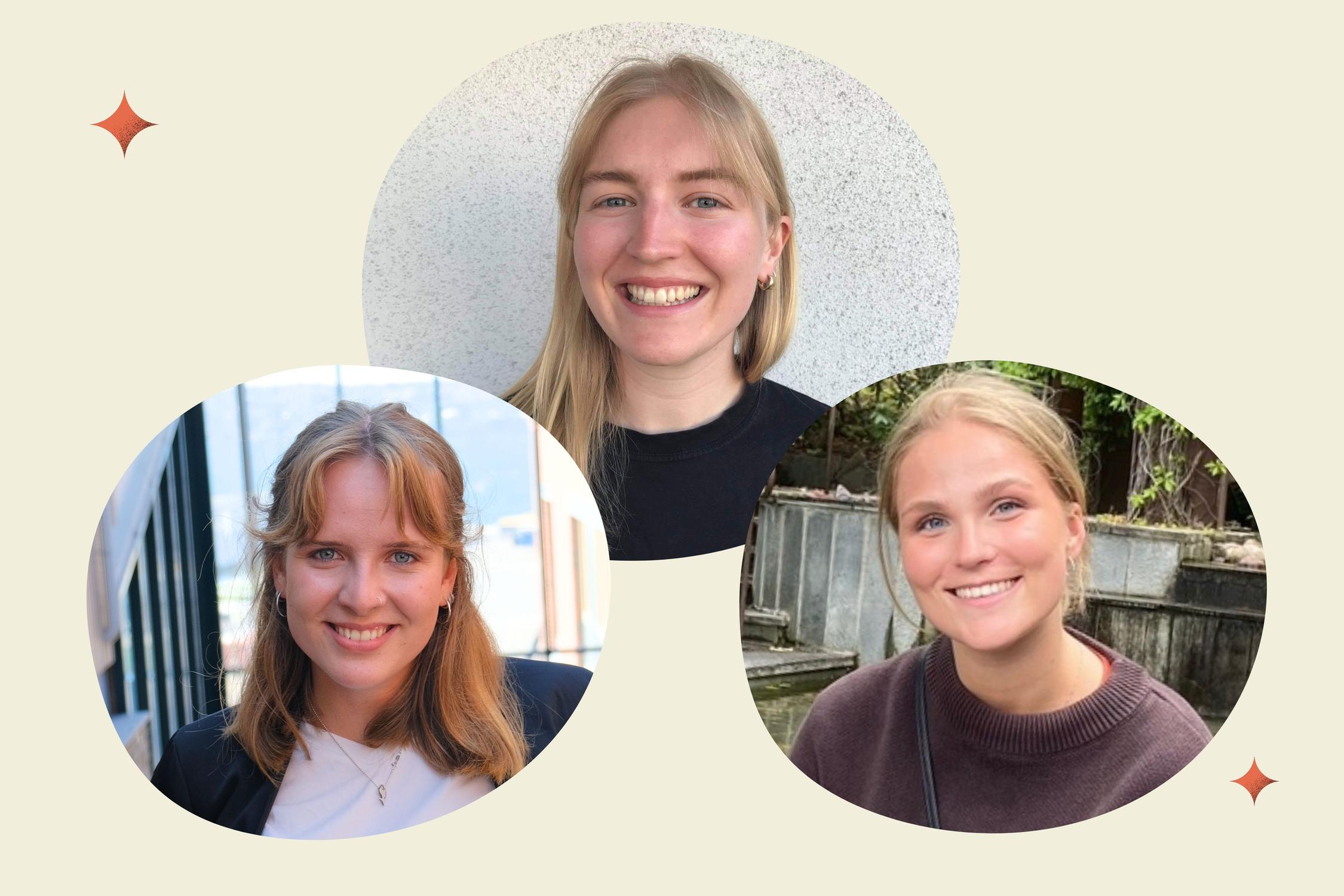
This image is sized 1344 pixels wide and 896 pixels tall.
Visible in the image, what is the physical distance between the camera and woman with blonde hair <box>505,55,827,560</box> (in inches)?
183

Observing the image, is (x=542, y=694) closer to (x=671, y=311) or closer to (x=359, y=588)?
(x=359, y=588)

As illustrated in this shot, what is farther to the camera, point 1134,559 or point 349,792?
point 349,792

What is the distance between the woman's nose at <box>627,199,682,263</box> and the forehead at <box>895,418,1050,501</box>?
3.52 ft

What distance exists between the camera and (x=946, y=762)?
13.8 ft

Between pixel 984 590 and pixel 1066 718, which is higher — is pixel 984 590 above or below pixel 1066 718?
above

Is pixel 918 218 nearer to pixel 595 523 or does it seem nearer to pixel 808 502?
pixel 808 502

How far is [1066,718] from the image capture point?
13.5 feet

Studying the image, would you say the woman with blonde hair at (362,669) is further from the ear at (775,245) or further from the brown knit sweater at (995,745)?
the ear at (775,245)

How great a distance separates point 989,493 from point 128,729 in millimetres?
2640

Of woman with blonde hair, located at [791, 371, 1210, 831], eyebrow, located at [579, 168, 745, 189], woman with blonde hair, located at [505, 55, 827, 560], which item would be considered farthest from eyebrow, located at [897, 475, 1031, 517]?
eyebrow, located at [579, 168, 745, 189]

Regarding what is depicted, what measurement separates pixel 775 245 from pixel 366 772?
2212 millimetres

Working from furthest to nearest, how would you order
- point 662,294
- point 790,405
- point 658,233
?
1. point 790,405
2. point 662,294
3. point 658,233

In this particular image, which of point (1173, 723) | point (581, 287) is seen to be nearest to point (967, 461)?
point (1173, 723)


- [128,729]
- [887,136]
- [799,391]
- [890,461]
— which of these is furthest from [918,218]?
[128,729]
